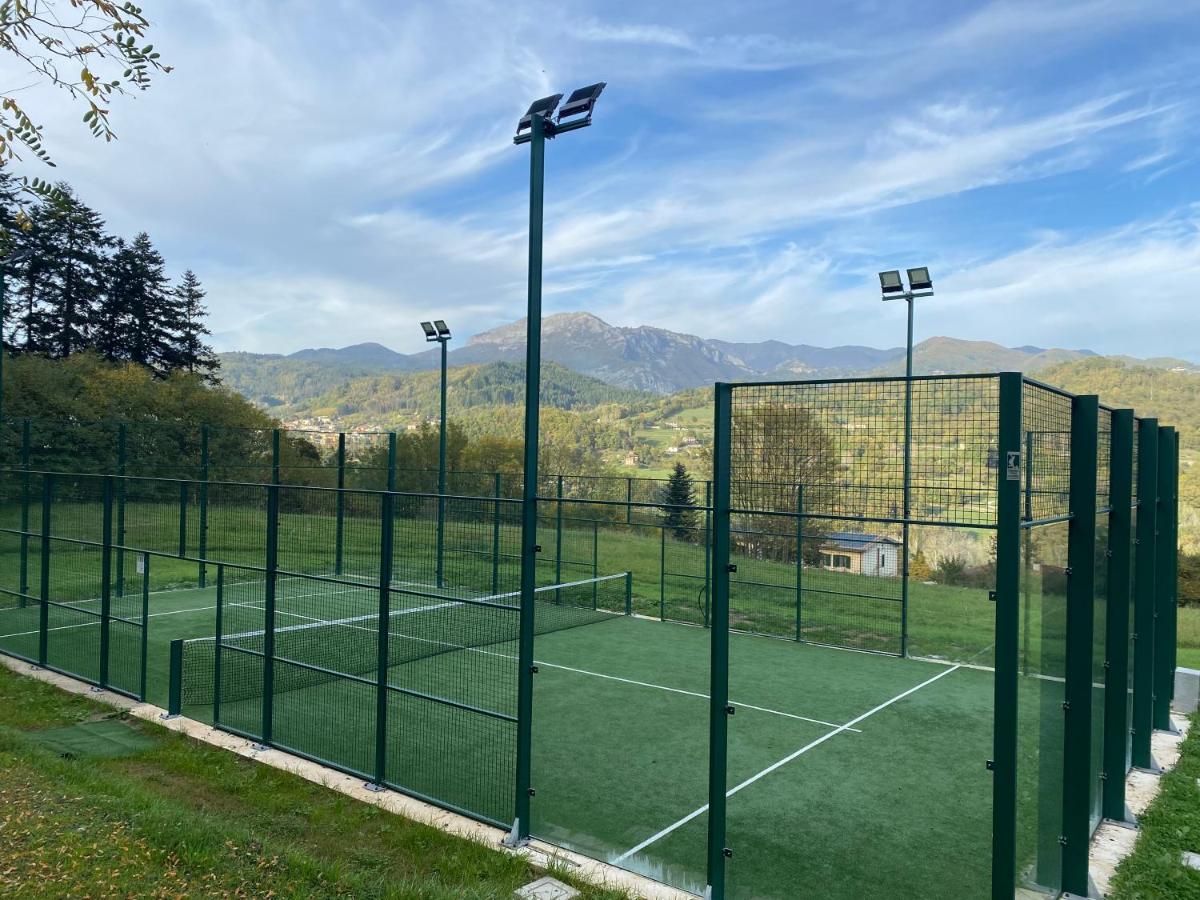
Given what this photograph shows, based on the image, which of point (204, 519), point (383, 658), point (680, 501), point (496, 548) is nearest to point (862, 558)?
point (496, 548)

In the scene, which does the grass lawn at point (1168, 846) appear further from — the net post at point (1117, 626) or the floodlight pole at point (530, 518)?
the floodlight pole at point (530, 518)

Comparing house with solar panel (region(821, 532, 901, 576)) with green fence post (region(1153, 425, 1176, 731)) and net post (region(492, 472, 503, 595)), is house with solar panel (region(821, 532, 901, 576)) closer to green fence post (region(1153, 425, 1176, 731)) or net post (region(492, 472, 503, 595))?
green fence post (region(1153, 425, 1176, 731))

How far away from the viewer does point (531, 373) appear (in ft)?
18.8

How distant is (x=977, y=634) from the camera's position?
1477 centimetres

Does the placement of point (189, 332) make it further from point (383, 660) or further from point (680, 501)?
point (383, 660)

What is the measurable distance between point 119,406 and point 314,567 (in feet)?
62.2

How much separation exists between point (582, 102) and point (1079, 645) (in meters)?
4.39

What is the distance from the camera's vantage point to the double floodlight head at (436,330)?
1752cm

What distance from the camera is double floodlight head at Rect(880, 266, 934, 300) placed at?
12366mm

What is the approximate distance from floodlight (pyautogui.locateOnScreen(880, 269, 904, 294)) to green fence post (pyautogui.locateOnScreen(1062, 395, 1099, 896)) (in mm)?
8091

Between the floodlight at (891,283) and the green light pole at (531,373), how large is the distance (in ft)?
27.0

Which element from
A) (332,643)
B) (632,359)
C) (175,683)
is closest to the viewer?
(175,683)

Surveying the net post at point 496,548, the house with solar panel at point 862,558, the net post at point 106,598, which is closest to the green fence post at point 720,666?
the net post at point 106,598

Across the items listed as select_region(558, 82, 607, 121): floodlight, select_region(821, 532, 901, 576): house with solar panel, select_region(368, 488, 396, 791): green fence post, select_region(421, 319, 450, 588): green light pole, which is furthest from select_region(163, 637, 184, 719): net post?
select_region(821, 532, 901, 576): house with solar panel
